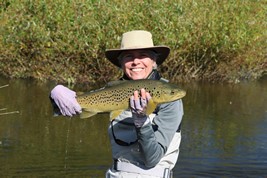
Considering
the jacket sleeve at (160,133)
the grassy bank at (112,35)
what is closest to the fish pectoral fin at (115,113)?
the jacket sleeve at (160,133)

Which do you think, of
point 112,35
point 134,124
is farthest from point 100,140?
point 112,35

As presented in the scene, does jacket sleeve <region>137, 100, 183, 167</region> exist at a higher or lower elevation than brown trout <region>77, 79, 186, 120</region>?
lower

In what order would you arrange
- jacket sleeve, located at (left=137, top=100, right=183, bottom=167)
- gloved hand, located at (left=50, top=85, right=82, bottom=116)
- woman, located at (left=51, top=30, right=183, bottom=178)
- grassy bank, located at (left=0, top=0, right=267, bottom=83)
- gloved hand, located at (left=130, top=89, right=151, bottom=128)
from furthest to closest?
grassy bank, located at (left=0, top=0, right=267, bottom=83) → gloved hand, located at (left=50, top=85, right=82, bottom=116) → woman, located at (left=51, top=30, right=183, bottom=178) → jacket sleeve, located at (left=137, top=100, right=183, bottom=167) → gloved hand, located at (left=130, top=89, right=151, bottom=128)

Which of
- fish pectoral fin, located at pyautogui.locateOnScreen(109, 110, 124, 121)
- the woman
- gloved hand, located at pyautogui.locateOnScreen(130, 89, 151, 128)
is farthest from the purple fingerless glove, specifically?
fish pectoral fin, located at pyautogui.locateOnScreen(109, 110, 124, 121)

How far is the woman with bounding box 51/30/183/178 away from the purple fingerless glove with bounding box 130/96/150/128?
141 mm

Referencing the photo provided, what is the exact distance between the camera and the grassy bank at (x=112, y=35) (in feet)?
61.5

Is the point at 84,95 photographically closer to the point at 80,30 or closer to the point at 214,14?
the point at 80,30

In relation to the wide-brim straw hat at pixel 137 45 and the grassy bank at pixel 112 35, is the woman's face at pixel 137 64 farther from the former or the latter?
the grassy bank at pixel 112 35

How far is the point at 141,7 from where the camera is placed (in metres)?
18.9

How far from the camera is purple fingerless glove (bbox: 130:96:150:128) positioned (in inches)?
131

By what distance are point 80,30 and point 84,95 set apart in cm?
1508

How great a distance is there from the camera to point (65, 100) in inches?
148

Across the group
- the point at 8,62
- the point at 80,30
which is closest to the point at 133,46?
the point at 80,30

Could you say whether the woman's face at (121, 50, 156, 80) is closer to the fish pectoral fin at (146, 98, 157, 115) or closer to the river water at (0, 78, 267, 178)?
the fish pectoral fin at (146, 98, 157, 115)
